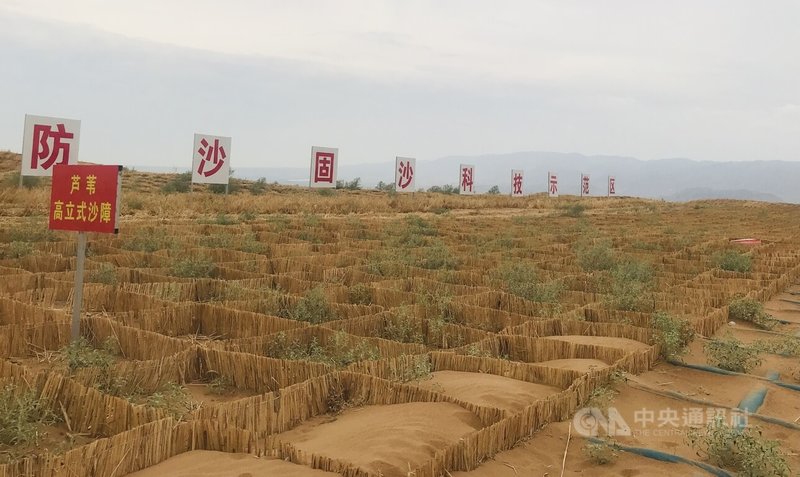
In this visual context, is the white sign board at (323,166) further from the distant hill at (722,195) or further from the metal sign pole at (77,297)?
the distant hill at (722,195)

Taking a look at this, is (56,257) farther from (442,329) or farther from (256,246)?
(442,329)

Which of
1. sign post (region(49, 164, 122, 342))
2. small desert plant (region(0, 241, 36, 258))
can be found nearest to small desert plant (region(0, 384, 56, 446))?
sign post (region(49, 164, 122, 342))

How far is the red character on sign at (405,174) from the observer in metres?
25.4

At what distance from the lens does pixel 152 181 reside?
29094mm

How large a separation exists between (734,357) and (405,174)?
71.4ft

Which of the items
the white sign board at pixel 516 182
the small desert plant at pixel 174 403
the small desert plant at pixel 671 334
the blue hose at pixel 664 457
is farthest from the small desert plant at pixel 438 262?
the white sign board at pixel 516 182

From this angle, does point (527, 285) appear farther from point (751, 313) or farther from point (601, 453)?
point (601, 453)

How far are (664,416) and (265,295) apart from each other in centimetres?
380

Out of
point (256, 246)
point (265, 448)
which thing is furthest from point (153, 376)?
point (256, 246)

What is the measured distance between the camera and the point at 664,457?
9.88ft

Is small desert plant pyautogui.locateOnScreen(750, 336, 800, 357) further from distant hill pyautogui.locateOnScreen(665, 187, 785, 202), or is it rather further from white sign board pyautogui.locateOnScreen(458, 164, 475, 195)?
distant hill pyautogui.locateOnScreen(665, 187, 785, 202)

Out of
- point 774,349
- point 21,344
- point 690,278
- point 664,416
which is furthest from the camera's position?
point 690,278

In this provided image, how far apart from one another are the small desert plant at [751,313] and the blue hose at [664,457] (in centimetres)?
356

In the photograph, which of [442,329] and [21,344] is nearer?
[21,344]
